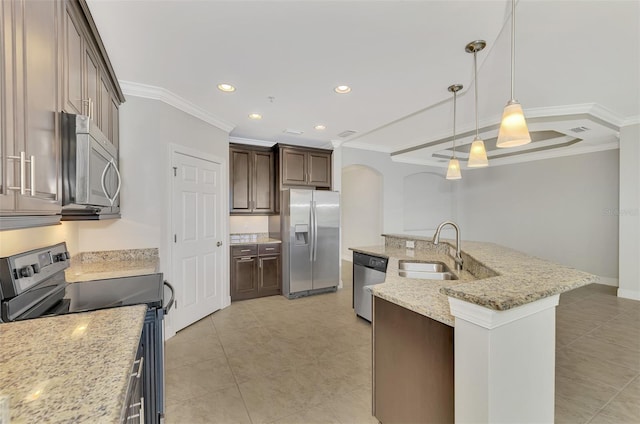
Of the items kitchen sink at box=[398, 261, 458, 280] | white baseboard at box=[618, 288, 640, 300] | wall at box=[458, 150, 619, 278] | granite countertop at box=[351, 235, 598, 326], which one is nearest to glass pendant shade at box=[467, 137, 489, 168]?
granite countertop at box=[351, 235, 598, 326]

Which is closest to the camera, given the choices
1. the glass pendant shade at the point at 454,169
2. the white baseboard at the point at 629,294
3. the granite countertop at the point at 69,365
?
the granite countertop at the point at 69,365

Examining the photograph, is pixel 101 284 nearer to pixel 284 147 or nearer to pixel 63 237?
pixel 63 237

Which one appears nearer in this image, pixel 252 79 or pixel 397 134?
pixel 252 79

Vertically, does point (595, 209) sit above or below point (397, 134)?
below

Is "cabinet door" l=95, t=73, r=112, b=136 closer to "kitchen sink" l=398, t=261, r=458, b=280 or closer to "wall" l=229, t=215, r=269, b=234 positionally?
"wall" l=229, t=215, r=269, b=234

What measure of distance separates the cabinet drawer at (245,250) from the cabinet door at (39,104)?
2950 millimetres

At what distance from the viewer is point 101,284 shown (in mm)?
1836

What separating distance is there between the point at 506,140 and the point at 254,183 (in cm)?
357

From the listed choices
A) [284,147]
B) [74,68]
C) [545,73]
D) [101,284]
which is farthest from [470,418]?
[284,147]

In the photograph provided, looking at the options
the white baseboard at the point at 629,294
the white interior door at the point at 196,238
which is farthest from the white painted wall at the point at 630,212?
the white interior door at the point at 196,238

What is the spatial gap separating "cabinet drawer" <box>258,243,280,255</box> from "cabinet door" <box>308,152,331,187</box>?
4.06ft

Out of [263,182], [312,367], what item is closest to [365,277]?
[312,367]

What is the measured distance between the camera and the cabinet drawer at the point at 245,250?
406cm

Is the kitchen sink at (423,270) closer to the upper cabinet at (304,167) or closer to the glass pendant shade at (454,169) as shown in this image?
the glass pendant shade at (454,169)
